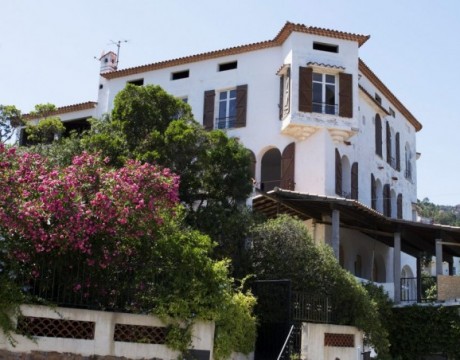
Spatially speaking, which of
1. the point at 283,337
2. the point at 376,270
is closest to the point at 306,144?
the point at 376,270

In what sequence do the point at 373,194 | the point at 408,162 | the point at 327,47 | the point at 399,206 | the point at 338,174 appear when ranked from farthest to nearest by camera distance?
the point at 408,162
the point at 399,206
the point at 373,194
the point at 327,47
the point at 338,174

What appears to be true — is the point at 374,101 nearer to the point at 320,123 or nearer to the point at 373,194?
the point at 373,194

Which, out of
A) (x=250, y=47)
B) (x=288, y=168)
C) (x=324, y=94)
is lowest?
(x=288, y=168)

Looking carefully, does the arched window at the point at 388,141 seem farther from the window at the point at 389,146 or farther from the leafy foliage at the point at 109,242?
the leafy foliage at the point at 109,242

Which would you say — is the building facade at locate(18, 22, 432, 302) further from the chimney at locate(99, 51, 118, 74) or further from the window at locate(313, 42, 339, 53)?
the chimney at locate(99, 51, 118, 74)

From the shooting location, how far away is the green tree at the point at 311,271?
1536cm

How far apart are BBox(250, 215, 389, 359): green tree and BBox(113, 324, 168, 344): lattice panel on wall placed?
4962mm

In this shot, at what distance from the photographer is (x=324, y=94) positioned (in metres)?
23.8

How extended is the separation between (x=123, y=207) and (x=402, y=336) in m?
11.6

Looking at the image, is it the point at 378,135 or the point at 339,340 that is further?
the point at 378,135

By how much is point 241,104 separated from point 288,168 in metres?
3.26

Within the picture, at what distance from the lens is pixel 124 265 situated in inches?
452

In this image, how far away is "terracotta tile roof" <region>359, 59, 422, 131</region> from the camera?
2661 cm

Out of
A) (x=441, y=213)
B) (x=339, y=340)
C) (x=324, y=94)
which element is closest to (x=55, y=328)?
(x=339, y=340)
